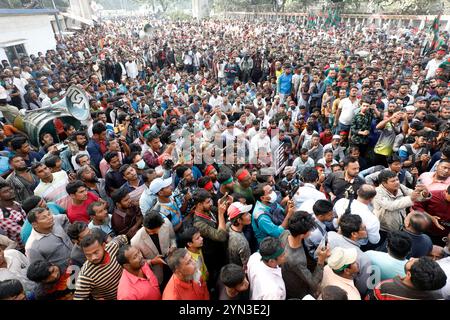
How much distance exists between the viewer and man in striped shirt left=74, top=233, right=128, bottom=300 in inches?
90.4

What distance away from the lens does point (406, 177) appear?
3973 millimetres

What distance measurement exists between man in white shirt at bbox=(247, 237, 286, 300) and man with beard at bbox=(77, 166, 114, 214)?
7.56ft

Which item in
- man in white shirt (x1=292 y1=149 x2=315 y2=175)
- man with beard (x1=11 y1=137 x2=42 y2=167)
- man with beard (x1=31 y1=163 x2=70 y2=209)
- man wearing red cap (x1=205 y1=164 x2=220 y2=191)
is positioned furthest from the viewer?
man in white shirt (x1=292 y1=149 x2=315 y2=175)

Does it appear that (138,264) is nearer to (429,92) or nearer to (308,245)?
(308,245)

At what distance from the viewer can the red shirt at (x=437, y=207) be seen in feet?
10.4

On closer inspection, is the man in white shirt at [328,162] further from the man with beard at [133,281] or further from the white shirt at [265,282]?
the man with beard at [133,281]

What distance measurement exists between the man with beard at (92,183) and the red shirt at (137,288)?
166 centimetres

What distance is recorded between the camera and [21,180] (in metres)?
3.87

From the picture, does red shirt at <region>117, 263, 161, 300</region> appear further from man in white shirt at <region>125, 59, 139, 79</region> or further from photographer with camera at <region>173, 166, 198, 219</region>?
man in white shirt at <region>125, 59, 139, 79</region>

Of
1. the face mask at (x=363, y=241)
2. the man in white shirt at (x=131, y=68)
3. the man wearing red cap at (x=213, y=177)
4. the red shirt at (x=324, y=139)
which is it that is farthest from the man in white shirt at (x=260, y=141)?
the man in white shirt at (x=131, y=68)

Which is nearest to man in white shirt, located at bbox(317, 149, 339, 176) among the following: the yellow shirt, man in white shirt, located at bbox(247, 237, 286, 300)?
man in white shirt, located at bbox(247, 237, 286, 300)

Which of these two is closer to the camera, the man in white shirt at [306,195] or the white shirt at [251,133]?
the man in white shirt at [306,195]

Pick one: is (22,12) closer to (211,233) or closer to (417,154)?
(211,233)
